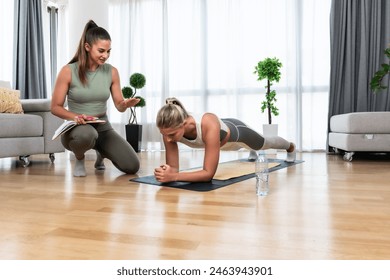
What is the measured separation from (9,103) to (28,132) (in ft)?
1.04

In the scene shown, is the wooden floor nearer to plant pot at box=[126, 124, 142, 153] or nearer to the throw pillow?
the throw pillow

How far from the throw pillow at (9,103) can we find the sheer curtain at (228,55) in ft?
8.16

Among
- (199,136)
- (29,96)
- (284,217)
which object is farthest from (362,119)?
(29,96)

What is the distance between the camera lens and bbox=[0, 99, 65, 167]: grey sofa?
3.14 meters

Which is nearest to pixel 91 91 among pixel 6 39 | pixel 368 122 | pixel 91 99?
pixel 91 99

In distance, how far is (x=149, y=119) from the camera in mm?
5812

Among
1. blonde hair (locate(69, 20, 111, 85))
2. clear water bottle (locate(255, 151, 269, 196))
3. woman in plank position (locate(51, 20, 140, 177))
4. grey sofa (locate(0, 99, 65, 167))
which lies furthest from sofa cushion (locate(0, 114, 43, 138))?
clear water bottle (locate(255, 151, 269, 196))

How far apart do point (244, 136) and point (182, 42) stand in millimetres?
3454

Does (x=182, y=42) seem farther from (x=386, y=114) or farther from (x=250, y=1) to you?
(x=386, y=114)

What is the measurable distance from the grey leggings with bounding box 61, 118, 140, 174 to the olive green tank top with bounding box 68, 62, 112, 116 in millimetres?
138

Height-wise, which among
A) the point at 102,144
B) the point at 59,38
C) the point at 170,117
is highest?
the point at 59,38

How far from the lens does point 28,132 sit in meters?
3.35

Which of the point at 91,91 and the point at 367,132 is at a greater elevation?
the point at 91,91

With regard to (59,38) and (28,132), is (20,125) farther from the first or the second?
(59,38)
